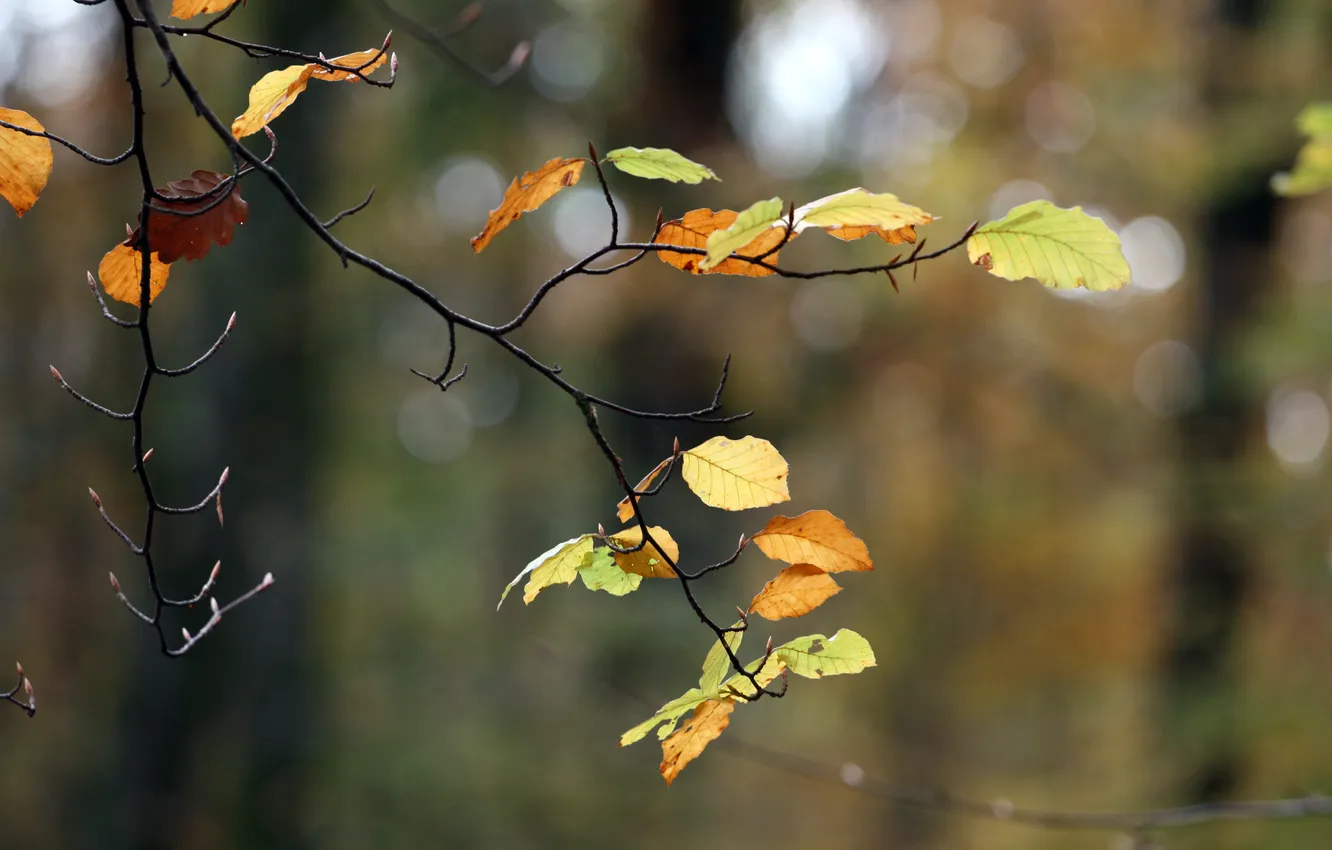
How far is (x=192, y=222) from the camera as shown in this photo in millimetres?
723

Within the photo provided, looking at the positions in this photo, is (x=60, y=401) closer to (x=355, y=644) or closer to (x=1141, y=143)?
(x=355, y=644)

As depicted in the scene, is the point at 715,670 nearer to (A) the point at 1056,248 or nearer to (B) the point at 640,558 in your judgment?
(B) the point at 640,558

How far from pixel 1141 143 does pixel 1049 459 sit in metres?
1.47

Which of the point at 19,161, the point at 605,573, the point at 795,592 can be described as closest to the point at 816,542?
the point at 795,592

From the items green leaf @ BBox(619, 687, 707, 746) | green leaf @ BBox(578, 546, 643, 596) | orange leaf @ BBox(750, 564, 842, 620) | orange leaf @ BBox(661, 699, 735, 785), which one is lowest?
orange leaf @ BBox(661, 699, 735, 785)

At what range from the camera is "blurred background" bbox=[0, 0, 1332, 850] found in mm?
3586

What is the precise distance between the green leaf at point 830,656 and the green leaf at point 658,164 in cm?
35

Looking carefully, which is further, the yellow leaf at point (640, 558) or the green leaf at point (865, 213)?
the yellow leaf at point (640, 558)

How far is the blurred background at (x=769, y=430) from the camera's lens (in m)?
3.59

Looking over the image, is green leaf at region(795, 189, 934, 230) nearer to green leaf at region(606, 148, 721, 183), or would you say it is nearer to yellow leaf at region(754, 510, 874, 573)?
green leaf at region(606, 148, 721, 183)

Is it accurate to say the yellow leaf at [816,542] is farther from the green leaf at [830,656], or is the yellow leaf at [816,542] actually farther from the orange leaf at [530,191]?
the orange leaf at [530,191]

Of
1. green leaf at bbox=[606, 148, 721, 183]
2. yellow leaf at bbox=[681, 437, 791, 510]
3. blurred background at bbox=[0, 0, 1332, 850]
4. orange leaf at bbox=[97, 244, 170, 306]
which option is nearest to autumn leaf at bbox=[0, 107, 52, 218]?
orange leaf at bbox=[97, 244, 170, 306]

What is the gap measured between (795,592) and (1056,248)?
0.31 m

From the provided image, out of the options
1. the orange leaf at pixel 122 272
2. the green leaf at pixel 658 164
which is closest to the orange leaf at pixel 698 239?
the green leaf at pixel 658 164
